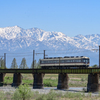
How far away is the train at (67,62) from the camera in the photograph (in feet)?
316

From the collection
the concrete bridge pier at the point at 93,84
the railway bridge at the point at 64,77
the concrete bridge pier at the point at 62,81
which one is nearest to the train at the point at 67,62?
the railway bridge at the point at 64,77

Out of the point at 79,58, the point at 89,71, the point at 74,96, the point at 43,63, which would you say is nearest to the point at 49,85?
the point at 43,63

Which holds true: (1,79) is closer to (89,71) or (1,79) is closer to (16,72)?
(16,72)

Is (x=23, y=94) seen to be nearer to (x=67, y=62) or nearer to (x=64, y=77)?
(x=64, y=77)

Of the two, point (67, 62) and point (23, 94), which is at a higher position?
point (67, 62)

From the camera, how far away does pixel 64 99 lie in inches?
2296

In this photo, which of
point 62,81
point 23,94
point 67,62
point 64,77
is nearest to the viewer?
point 23,94

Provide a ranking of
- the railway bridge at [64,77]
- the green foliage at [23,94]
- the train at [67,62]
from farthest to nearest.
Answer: the train at [67,62], the railway bridge at [64,77], the green foliage at [23,94]

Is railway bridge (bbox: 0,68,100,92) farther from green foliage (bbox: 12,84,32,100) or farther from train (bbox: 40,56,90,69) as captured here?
green foliage (bbox: 12,84,32,100)

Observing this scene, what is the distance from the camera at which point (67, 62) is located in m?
98.2

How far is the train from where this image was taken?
316 ft

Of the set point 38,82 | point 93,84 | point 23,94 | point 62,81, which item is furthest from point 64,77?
point 23,94

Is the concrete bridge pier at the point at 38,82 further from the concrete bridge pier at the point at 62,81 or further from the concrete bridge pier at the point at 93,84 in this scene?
the concrete bridge pier at the point at 93,84

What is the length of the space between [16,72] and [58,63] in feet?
54.7
